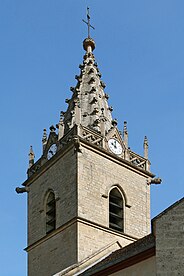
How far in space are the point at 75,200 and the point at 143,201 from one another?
3.04 metres

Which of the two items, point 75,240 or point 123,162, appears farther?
point 123,162

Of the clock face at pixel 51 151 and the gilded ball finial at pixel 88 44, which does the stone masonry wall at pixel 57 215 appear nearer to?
the clock face at pixel 51 151

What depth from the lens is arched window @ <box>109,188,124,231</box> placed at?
833 inches

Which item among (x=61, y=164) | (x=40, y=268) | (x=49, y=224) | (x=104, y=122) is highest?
(x=104, y=122)

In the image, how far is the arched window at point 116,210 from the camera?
833 inches

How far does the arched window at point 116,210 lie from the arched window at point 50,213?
1.76 meters

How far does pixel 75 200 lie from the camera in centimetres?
2012

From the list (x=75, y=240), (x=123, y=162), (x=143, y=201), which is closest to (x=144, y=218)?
(x=143, y=201)

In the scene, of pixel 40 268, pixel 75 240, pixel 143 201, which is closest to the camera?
pixel 75 240

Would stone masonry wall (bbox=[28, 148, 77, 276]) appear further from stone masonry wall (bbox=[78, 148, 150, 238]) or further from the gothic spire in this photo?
the gothic spire

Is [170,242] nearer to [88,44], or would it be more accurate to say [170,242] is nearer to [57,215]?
[57,215]

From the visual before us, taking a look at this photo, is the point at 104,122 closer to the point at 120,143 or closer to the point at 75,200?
the point at 120,143

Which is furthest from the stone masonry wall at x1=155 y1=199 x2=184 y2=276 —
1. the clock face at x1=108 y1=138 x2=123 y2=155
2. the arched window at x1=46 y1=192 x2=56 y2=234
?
the clock face at x1=108 y1=138 x2=123 y2=155

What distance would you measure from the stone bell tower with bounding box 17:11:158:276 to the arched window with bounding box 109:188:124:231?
0.03m
